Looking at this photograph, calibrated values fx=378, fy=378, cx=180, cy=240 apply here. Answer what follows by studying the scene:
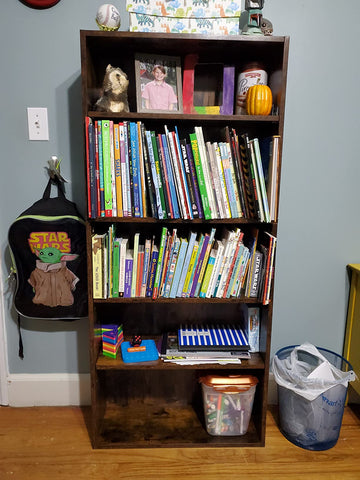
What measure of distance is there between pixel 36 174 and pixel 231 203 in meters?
0.85

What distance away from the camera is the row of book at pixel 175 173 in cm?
133

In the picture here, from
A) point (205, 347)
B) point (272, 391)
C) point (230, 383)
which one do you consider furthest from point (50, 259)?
point (272, 391)

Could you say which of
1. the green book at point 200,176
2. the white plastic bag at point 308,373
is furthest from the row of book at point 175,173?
the white plastic bag at point 308,373

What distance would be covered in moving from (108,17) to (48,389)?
1593mm

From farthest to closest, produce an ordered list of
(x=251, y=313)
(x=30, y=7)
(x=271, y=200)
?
(x=251, y=313)
(x=30, y=7)
(x=271, y=200)

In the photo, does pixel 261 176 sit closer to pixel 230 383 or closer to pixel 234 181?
pixel 234 181

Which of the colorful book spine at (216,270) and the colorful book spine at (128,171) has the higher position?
the colorful book spine at (128,171)

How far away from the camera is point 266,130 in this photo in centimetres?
153

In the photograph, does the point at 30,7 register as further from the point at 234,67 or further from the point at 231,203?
the point at 231,203

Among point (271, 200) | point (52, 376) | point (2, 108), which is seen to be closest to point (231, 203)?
point (271, 200)

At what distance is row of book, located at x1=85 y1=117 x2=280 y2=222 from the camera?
133cm

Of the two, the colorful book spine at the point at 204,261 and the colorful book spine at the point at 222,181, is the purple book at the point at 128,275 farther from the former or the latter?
the colorful book spine at the point at 222,181

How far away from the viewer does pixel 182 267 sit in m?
1.45

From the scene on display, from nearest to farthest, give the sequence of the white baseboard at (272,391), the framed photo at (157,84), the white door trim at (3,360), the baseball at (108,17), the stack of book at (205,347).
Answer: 1. the baseball at (108,17)
2. the framed photo at (157,84)
3. the stack of book at (205,347)
4. the white door trim at (3,360)
5. the white baseboard at (272,391)
